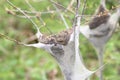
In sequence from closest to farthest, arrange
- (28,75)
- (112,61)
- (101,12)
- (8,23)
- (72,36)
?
(72,36) → (101,12) → (112,61) → (28,75) → (8,23)

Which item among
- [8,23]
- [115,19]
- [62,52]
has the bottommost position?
[62,52]

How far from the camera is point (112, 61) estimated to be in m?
3.98

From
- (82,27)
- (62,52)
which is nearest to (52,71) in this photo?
(82,27)

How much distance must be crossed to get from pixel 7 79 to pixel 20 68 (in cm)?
34

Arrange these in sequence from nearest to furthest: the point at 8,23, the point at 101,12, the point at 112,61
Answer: the point at 101,12 → the point at 112,61 → the point at 8,23

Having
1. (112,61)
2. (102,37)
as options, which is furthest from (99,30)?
(112,61)

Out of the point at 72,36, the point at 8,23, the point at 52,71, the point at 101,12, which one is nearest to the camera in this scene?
the point at 72,36

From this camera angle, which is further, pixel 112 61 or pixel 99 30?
pixel 112 61

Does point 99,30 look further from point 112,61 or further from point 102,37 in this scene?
point 112,61

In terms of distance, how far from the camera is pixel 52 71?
438 cm

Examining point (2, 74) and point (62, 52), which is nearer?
point (62, 52)

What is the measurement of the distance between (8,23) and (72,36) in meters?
4.10

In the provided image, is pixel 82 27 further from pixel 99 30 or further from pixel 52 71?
pixel 52 71

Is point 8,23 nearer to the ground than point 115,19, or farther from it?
farther from it
